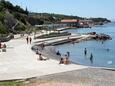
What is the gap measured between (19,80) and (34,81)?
134cm

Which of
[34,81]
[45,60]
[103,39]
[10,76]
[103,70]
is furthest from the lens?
[103,39]

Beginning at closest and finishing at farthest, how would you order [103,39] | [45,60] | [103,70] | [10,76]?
[10,76] < [103,70] < [45,60] < [103,39]

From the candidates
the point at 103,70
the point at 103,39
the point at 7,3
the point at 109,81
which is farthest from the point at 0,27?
the point at 7,3

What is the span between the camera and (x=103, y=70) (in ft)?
111

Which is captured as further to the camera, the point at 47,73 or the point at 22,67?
the point at 22,67

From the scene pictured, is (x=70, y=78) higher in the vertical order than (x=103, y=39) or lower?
higher

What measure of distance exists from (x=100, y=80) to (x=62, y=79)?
2966 millimetres

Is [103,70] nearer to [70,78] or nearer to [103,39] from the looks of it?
[70,78]

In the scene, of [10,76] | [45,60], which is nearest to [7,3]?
[45,60]

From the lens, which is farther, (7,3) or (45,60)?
(7,3)

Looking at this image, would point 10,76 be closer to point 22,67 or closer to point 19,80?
point 19,80

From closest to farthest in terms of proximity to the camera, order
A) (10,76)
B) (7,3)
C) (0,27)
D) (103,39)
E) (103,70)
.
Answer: (10,76) < (103,70) < (0,27) < (103,39) < (7,3)

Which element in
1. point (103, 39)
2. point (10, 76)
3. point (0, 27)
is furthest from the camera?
point (103, 39)

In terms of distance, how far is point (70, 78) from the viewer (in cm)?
2953
